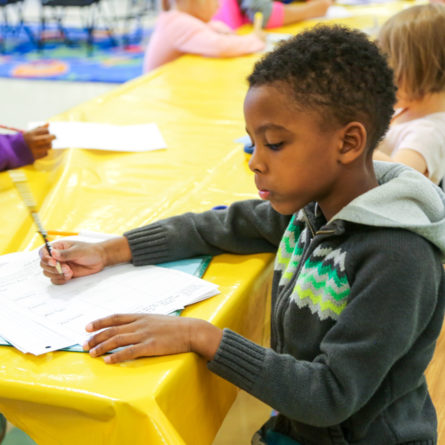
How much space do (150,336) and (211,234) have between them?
0.31m

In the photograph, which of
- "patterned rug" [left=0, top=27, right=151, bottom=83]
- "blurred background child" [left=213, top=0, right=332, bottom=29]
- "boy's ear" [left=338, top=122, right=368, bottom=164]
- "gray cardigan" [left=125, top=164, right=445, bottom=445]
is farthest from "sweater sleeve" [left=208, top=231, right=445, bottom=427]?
"patterned rug" [left=0, top=27, right=151, bottom=83]

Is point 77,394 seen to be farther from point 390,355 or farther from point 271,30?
point 271,30

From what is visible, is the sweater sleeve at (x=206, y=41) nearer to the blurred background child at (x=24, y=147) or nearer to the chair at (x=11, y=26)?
the blurred background child at (x=24, y=147)

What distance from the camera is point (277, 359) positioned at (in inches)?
28.7

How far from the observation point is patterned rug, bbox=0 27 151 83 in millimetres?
4328

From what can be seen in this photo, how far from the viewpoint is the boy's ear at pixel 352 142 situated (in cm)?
74

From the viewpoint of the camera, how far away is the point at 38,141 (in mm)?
1384

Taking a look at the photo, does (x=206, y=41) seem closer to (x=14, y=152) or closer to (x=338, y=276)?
(x=14, y=152)

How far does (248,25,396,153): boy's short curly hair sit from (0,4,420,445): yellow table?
1.04ft

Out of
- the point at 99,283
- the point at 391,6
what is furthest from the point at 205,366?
the point at 391,6

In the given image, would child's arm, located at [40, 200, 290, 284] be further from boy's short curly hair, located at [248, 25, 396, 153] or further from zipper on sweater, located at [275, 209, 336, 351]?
boy's short curly hair, located at [248, 25, 396, 153]

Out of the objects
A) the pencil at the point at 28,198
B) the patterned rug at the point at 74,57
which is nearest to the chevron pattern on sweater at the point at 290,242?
the pencil at the point at 28,198

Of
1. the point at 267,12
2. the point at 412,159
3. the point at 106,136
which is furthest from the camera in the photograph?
the point at 267,12

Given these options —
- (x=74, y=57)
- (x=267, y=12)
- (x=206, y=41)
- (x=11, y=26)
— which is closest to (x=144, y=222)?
(x=206, y=41)
